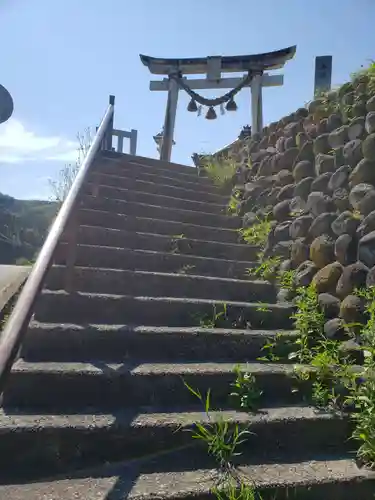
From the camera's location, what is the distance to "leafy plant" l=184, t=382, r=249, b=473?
192cm

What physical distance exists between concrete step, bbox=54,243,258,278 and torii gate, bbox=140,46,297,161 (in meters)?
4.88

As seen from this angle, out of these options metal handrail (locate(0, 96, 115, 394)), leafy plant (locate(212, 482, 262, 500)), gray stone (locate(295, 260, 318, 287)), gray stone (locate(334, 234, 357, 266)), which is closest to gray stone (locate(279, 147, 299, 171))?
Result: gray stone (locate(295, 260, 318, 287))

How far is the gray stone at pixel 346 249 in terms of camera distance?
2.85m

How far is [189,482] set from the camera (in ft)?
5.75

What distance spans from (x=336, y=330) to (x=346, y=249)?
549 millimetres

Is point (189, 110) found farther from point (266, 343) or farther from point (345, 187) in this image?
point (266, 343)

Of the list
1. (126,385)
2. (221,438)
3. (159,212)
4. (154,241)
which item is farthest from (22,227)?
(221,438)

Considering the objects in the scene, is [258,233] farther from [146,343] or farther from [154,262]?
[146,343]

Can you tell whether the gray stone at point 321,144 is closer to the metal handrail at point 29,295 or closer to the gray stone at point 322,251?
the gray stone at point 322,251

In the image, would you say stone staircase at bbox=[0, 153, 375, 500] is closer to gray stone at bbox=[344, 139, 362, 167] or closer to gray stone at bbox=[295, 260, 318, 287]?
gray stone at bbox=[295, 260, 318, 287]

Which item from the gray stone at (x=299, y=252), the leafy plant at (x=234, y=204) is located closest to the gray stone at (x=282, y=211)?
the gray stone at (x=299, y=252)

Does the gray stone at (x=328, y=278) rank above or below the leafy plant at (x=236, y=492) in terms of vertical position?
above

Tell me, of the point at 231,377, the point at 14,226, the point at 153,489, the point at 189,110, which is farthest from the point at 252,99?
the point at 153,489

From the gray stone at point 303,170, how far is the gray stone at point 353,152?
1.78ft
